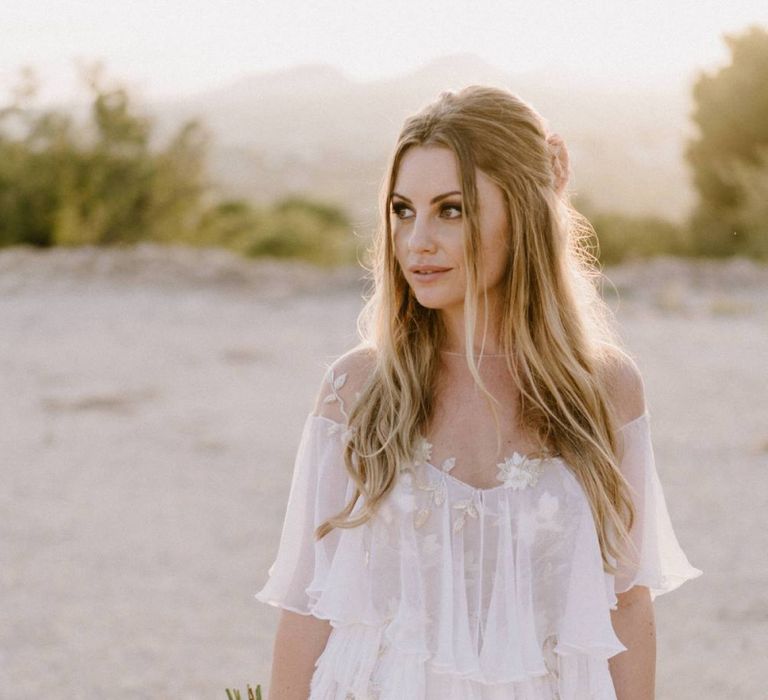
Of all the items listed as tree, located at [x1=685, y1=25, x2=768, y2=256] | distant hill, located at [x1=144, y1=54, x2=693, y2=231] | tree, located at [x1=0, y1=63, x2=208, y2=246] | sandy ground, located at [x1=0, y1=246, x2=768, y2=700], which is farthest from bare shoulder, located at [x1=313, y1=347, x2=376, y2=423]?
distant hill, located at [x1=144, y1=54, x2=693, y2=231]

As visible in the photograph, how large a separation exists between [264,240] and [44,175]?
6741 mm

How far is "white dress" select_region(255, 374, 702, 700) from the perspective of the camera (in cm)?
205

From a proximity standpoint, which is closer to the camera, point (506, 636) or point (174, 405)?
point (506, 636)

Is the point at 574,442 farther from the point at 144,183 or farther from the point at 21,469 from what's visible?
the point at 144,183

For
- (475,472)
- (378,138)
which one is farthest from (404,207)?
(378,138)

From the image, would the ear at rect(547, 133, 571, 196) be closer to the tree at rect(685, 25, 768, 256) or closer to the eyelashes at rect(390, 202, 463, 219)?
the eyelashes at rect(390, 202, 463, 219)

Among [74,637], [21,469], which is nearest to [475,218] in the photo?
[74,637]

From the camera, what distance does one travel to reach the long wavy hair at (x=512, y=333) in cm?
208

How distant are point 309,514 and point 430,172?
711 millimetres

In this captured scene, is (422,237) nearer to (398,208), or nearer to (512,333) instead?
(398,208)

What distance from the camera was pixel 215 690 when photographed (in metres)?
4.53

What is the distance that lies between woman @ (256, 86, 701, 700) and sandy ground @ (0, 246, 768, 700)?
1849mm

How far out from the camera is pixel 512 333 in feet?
7.36

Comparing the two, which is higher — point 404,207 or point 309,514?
point 404,207
